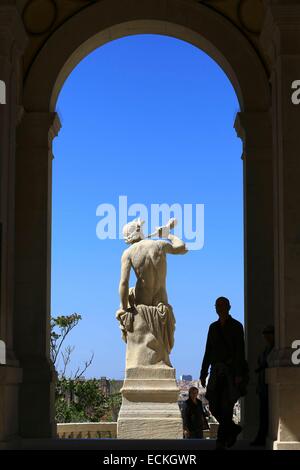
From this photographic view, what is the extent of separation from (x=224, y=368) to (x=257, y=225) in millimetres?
5923

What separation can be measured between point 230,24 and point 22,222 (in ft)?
21.0

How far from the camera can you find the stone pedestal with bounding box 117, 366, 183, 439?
21.0 metres

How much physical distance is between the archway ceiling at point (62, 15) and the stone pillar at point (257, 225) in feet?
6.81

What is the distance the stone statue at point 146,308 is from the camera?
22078 millimetres

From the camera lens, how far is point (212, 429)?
2548cm

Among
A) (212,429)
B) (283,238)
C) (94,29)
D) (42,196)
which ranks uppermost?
(94,29)

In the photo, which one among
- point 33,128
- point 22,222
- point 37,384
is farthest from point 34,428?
point 33,128

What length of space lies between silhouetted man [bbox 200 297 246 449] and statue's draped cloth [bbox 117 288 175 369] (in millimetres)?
6017

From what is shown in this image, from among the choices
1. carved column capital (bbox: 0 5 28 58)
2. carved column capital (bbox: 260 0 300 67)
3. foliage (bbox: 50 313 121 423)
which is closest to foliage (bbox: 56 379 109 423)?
foliage (bbox: 50 313 121 423)

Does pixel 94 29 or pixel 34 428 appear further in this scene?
pixel 94 29

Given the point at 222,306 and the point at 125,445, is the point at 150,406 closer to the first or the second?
the point at 125,445

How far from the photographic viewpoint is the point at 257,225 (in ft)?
69.1

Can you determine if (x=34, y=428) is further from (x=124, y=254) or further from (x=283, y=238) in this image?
(x=283, y=238)
